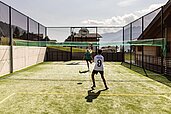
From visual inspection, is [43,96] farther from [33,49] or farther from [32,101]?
[33,49]

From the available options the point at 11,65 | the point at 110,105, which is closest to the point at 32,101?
the point at 110,105

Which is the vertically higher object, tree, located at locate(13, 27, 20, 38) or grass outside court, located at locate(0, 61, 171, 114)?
tree, located at locate(13, 27, 20, 38)

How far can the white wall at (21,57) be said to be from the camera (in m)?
12.5

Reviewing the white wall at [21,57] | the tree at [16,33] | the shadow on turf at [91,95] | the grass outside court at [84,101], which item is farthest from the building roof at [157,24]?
the tree at [16,33]

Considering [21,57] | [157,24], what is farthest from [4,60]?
[157,24]

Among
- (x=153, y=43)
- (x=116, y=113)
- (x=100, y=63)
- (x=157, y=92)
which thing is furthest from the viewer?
(x=153, y=43)

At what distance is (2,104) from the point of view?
607cm

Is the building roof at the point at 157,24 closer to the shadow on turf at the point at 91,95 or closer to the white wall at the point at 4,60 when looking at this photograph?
the shadow on turf at the point at 91,95

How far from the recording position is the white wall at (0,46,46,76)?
1251 cm

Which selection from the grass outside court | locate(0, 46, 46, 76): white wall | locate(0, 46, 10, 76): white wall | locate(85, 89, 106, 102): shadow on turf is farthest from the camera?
locate(0, 46, 46, 76): white wall

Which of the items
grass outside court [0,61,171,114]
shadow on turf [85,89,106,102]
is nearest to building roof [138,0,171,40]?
grass outside court [0,61,171,114]

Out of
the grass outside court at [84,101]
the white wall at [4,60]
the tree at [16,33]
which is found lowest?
the grass outside court at [84,101]

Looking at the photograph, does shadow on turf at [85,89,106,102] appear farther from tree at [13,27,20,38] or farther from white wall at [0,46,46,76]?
tree at [13,27,20,38]

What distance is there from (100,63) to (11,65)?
26.1ft
